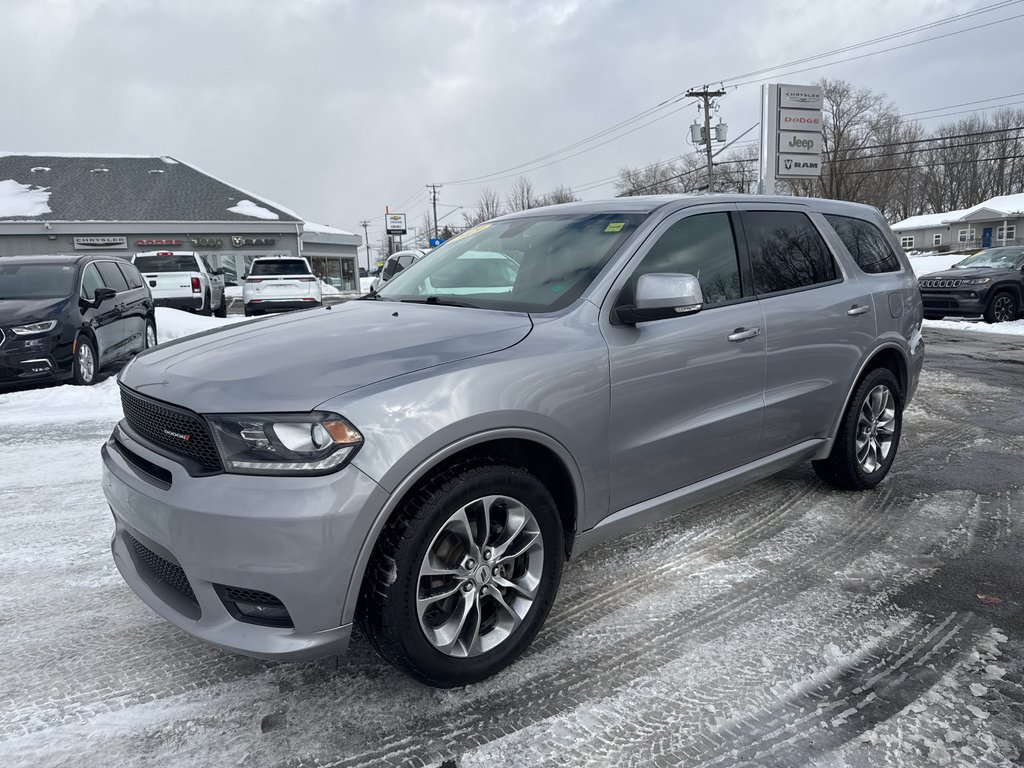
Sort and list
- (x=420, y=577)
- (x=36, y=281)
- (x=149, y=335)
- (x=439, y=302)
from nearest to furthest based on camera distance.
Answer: (x=420, y=577), (x=439, y=302), (x=36, y=281), (x=149, y=335)

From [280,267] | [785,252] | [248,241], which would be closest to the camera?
[785,252]

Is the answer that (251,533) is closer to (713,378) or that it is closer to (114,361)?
(713,378)

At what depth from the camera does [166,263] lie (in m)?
17.1

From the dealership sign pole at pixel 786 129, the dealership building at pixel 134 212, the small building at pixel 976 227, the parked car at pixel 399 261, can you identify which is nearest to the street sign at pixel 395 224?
the dealership building at pixel 134 212

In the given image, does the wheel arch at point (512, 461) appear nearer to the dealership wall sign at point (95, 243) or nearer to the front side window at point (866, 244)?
the front side window at point (866, 244)

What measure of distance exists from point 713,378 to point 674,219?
78 centimetres

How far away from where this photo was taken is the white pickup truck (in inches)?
651

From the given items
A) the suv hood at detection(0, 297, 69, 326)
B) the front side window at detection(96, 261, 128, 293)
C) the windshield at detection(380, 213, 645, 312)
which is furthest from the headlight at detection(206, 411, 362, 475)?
the front side window at detection(96, 261, 128, 293)

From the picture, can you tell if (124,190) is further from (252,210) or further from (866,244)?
(866,244)

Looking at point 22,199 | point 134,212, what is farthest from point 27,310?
point 22,199

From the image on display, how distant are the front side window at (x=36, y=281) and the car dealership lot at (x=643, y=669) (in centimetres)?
518

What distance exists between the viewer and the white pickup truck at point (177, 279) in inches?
651

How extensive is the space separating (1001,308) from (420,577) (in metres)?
16.2

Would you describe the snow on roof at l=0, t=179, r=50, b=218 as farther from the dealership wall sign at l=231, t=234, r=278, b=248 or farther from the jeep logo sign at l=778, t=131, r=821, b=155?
the jeep logo sign at l=778, t=131, r=821, b=155
